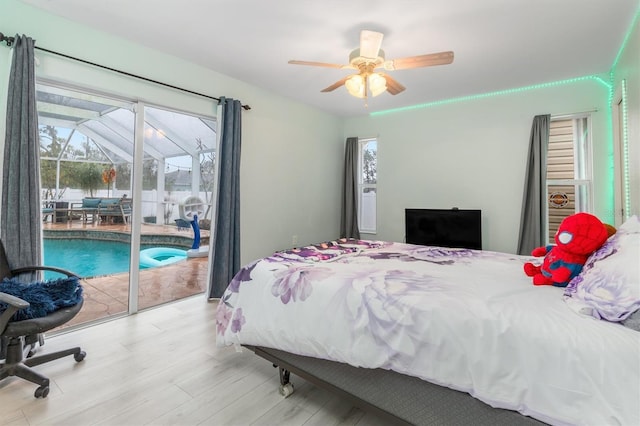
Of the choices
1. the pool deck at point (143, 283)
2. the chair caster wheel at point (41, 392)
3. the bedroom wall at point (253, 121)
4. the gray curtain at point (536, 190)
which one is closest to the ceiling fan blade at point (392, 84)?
the bedroom wall at point (253, 121)

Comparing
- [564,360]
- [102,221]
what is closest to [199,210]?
[102,221]

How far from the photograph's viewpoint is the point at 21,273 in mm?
2186

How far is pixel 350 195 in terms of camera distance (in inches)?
205

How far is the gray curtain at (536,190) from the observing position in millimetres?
3660

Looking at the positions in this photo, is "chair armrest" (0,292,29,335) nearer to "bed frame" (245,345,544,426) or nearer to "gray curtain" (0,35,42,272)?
"gray curtain" (0,35,42,272)

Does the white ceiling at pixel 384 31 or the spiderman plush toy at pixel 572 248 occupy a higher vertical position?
the white ceiling at pixel 384 31

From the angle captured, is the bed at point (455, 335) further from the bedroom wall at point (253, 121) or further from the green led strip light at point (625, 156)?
the bedroom wall at point (253, 121)

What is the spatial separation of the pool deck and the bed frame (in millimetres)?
2279

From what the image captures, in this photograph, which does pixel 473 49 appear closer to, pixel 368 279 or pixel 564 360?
pixel 368 279

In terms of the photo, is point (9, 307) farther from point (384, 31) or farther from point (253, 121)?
point (384, 31)

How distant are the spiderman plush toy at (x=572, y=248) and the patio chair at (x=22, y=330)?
271cm

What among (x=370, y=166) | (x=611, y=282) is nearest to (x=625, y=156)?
(x=611, y=282)

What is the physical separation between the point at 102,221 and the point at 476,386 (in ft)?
11.6

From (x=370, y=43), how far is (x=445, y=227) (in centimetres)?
269
